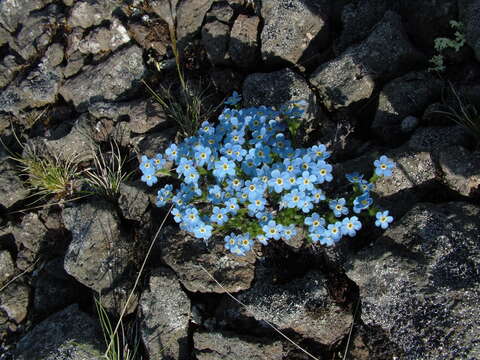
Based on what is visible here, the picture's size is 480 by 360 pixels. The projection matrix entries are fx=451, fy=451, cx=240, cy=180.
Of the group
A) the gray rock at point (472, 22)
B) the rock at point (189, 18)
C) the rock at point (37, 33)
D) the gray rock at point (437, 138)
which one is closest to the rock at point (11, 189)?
the rock at point (37, 33)

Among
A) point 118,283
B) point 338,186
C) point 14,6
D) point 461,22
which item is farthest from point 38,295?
point 461,22

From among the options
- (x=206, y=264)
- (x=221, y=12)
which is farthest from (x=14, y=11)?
(x=206, y=264)

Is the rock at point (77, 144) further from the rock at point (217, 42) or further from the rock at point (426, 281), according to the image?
the rock at point (426, 281)

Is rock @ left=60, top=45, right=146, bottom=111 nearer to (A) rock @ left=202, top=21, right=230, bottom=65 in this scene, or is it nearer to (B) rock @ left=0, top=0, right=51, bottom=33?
(A) rock @ left=202, top=21, right=230, bottom=65

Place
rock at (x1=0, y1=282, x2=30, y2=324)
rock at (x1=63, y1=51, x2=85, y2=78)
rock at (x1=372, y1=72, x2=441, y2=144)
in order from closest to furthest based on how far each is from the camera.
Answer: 1. rock at (x1=372, y1=72, x2=441, y2=144)
2. rock at (x1=0, y1=282, x2=30, y2=324)
3. rock at (x1=63, y1=51, x2=85, y2=78)

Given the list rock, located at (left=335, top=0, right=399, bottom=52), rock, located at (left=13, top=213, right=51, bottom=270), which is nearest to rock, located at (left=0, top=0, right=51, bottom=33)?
rock, located at (left=13, top=213, right=51, bottom=270)

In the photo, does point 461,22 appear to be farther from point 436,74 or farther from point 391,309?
point 391,309

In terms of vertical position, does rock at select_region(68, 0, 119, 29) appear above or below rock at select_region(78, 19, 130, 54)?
above
